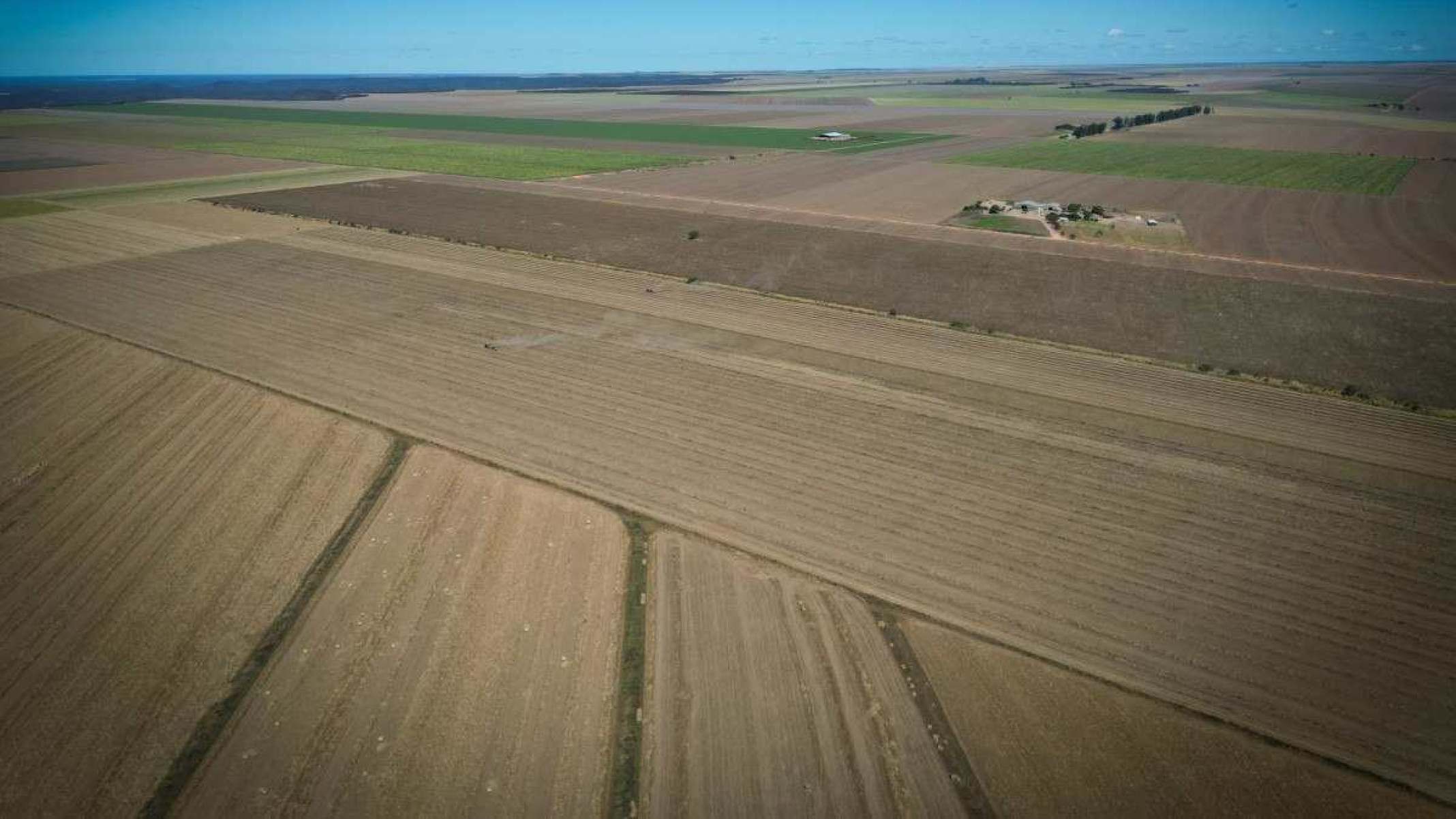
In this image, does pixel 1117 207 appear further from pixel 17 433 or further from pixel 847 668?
pixel 17 433

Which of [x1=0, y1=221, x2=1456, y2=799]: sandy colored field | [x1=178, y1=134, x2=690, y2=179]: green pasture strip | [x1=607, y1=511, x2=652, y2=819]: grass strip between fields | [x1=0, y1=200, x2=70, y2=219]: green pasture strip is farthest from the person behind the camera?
[x1=178, y1=134, x2=690, y2=179]: green pasture strip

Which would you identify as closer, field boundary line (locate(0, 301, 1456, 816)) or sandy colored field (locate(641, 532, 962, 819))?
sandy colored field (locate(641, 532, 962, 819))

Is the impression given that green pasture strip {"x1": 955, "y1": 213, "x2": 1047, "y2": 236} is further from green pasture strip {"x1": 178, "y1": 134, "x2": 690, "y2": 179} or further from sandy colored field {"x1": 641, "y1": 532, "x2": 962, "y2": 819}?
sandy colored field {"x1": 641, "y1": 532, "x2": 962, "y2": 819}

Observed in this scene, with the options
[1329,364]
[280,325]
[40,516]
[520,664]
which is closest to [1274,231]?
[1329,364]

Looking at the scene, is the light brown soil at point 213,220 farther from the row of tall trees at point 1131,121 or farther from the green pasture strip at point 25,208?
the row of tall trees at point 1131,121

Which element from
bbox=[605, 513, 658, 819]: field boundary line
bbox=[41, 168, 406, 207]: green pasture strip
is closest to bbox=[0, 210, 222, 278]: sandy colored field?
bbox=[41, 168, 406, 207]: green pasture strip

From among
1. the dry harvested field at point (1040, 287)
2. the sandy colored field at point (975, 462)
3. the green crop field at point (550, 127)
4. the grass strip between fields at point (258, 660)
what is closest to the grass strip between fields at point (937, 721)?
the sandy colored field at point (975, 462)

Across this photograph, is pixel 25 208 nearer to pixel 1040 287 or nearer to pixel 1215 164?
pixel 1040 287
